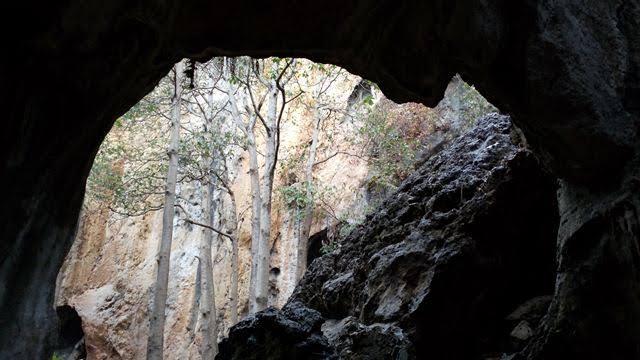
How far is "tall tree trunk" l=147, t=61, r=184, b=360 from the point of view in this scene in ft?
34.7

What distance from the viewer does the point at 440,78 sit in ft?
15.2

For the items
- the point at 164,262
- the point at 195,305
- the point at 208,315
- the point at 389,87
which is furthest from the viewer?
the point at 195,305

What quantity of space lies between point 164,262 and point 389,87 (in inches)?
320

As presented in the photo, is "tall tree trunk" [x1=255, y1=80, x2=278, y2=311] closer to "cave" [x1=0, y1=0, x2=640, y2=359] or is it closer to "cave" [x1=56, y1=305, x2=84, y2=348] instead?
"cave" [x1=0, y1=0, x2=640, y2=359]

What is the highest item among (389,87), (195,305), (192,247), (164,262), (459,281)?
(192,247)

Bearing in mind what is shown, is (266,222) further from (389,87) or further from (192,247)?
(192,247)

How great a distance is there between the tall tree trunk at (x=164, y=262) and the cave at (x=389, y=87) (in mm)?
6919

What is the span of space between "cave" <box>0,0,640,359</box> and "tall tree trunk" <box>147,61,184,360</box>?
6.92 meters

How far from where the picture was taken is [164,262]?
11.6 metres

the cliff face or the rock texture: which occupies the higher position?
the cliff face

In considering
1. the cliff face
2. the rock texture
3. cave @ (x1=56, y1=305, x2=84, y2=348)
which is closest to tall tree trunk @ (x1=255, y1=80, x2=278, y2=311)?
the rock texture

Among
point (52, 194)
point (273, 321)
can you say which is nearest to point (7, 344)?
point (52, 194)

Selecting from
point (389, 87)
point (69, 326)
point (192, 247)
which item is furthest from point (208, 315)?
point (389, 87)

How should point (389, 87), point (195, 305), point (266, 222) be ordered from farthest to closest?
point (195, 305), point (266, 222), point (389, 87)
